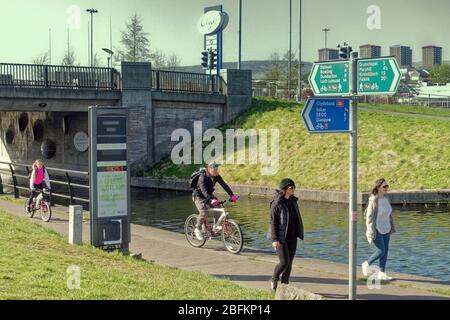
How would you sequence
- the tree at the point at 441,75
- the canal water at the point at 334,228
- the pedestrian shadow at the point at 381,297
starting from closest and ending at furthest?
the pedestrian shadow at the point at 381,297 < the canal water at the point at 334,228 < the tree at the point at 441,75

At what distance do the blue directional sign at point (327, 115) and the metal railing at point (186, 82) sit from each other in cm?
2808

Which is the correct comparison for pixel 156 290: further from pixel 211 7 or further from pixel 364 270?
pixel 211 7

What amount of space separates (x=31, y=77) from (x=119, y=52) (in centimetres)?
3918

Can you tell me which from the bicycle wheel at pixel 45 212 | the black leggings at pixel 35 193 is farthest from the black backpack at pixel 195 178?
the black leggings at pixel 35 193

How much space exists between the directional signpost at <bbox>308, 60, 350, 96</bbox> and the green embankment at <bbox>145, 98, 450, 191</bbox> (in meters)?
17.6

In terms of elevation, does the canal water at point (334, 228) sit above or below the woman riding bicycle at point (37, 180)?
below

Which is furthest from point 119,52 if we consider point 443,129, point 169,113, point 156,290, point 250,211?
point 156,290

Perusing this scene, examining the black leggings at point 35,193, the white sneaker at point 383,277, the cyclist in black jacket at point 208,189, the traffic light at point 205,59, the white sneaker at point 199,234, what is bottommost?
the white sneaker at point 383,277

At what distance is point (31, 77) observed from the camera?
3064 cm

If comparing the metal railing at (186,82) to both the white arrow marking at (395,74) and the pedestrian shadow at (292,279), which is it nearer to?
the pedestrian shadow at (292,279)

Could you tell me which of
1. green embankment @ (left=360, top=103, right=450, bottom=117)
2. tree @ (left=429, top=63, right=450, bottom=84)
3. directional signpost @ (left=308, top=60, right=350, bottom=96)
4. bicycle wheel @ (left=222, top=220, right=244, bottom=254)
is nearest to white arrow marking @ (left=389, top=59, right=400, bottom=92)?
directional signpost @ (left=308, top=60, right=350, bottom=96)

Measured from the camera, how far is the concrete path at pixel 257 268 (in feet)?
32.7

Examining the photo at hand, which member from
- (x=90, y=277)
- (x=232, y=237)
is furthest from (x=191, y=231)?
(x=90, y=277)

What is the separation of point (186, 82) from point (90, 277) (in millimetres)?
27541
